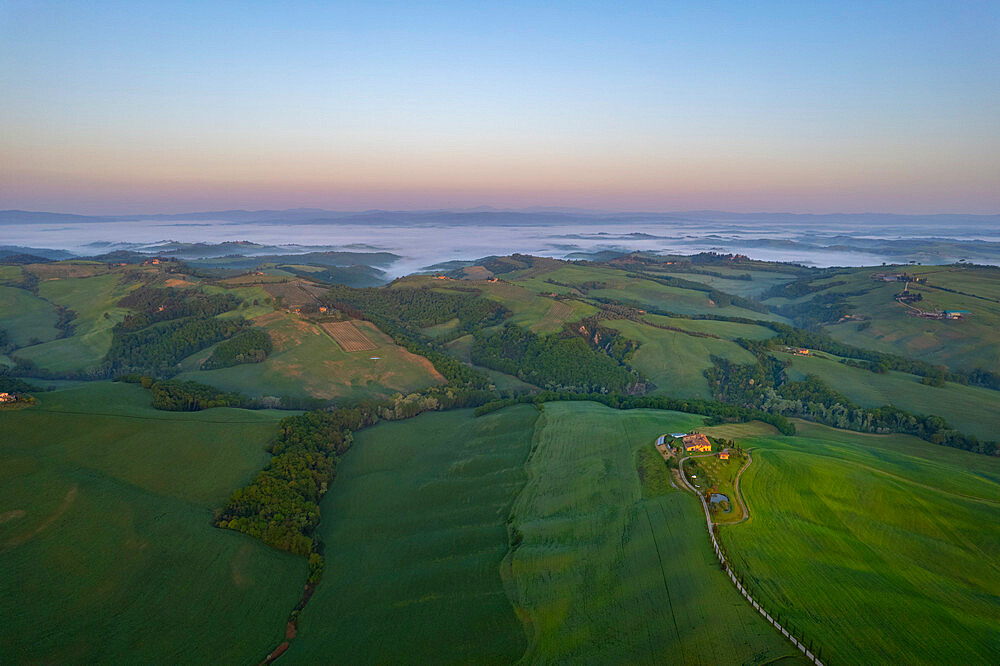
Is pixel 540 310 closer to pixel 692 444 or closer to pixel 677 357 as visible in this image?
pixel 677 357

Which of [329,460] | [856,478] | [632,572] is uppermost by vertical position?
[856,478]

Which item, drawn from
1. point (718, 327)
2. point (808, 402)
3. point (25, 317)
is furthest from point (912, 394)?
point (25, 317)

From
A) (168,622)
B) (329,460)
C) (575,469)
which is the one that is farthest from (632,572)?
(329,460)

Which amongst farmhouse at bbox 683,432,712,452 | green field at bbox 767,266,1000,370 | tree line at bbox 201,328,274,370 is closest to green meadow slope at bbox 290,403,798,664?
farmhouse at bbox 683,432,712,452

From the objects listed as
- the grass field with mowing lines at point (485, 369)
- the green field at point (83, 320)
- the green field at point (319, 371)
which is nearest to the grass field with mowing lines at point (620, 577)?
the grass field with mowing lines at point (485, 369)

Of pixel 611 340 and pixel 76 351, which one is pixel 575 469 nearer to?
pixel 611 340

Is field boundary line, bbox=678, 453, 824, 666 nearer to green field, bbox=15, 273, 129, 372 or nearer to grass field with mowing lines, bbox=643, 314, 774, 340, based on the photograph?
grass field with mowing lines, bbox=643, 314, 774, 340
